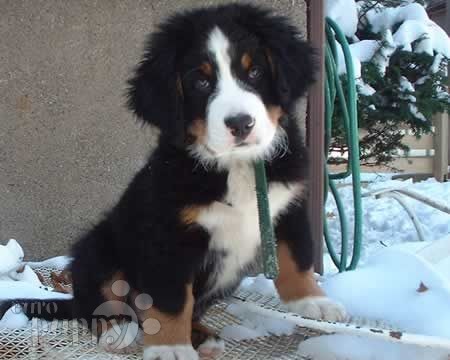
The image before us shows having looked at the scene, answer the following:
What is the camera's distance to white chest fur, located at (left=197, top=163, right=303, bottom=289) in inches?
75.3

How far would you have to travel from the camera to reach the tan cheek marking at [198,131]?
1898 mm

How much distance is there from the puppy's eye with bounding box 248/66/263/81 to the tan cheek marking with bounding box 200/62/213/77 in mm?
123

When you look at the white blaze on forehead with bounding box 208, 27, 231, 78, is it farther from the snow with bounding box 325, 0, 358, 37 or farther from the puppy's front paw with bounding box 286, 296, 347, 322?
the snow with bounding box 325, 0, 358, 37

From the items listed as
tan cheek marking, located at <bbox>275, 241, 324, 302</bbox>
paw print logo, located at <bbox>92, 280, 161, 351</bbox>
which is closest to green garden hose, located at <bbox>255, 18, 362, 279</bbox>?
tan cheek marking, located at <bbox>275, 241, 324, 302</bbox>

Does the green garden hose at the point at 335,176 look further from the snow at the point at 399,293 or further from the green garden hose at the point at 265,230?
the snow at the point at 399,293

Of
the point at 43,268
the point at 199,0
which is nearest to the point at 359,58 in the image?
the point at 199,0

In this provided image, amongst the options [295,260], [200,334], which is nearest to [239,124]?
[295,260]

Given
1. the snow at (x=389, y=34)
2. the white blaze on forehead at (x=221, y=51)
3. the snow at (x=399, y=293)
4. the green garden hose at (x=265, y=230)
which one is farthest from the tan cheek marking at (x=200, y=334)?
the snow at (x=389, y=34)

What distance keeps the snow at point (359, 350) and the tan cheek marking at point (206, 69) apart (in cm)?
85

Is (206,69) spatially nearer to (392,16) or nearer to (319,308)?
(319,308)

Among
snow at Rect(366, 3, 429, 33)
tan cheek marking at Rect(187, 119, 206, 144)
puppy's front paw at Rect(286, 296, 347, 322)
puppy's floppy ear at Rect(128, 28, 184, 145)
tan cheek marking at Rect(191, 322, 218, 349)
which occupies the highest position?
snow at Rect(366, 3, 429, 33)

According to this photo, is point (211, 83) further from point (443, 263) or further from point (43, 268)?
point (43, 268)

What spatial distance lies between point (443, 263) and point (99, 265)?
117 centimetres

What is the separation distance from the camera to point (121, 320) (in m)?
2.03
